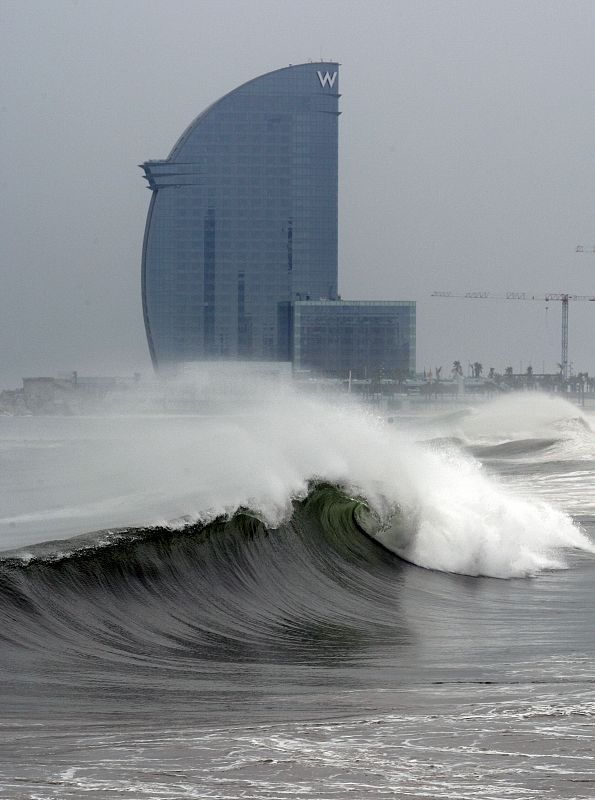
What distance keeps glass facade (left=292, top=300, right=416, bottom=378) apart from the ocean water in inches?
6655

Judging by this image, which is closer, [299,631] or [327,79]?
[299,631]

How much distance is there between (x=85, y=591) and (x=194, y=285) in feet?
553

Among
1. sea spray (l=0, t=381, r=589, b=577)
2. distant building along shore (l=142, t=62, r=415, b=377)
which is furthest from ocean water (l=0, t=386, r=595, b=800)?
distant building along shore (l=142, t=62, r=415, b=377)

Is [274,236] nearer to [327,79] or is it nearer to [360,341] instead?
[360,341]

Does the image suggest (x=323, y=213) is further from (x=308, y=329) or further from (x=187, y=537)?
(x=187, y=537)

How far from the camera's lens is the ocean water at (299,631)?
557 centimetres

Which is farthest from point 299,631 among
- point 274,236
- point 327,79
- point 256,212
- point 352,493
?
point 327,79

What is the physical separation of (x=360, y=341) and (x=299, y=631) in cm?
18534

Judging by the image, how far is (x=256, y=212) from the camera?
18875 cm

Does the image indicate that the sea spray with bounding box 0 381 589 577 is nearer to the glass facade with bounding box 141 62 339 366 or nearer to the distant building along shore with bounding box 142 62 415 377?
the glass facade with bounding box 141 62 339 366

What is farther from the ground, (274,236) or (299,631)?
(274,236)

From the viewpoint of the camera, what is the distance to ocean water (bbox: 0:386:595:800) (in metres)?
5.57

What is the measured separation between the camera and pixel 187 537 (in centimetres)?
1327

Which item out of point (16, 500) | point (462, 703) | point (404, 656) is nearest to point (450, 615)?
point (404, 656)
